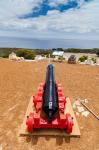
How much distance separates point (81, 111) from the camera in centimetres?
1089

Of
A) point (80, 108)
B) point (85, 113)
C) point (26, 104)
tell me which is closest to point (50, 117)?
point (85, 113)

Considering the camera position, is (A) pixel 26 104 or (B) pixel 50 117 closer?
(B) pixel 50 117

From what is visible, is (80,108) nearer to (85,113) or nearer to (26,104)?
(85,113)

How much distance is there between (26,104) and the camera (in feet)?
38.2

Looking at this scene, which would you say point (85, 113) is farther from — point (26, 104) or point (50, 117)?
point (26, 104)

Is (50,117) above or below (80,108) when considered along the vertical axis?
above

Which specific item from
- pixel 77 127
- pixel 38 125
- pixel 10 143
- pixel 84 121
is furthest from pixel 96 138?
pixel 10 143

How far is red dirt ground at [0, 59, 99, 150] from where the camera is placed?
7880mm

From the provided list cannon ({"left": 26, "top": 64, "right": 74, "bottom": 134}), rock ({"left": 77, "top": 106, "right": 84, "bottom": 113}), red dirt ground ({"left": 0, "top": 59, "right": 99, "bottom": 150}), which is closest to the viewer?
red dirt ground ({"left": 0, "top": 59, "right": 99, "bottom": 150})

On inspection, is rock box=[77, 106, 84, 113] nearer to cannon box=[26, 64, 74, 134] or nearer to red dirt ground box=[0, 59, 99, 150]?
red dirt ground box=[0, 59, 99, 150]

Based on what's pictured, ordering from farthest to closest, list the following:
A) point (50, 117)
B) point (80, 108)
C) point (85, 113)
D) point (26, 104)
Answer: point (26, 104)
point (80, 108)
point (85, 113)
point (50, 117)

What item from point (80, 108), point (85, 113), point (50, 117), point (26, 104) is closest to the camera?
point (50, 117)

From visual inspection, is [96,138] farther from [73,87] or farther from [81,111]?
[73,87]

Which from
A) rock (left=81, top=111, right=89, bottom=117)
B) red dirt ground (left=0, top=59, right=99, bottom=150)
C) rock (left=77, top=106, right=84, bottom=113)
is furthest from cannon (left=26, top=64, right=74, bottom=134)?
rock (left=77, top=106, right=84, bottom=113)
